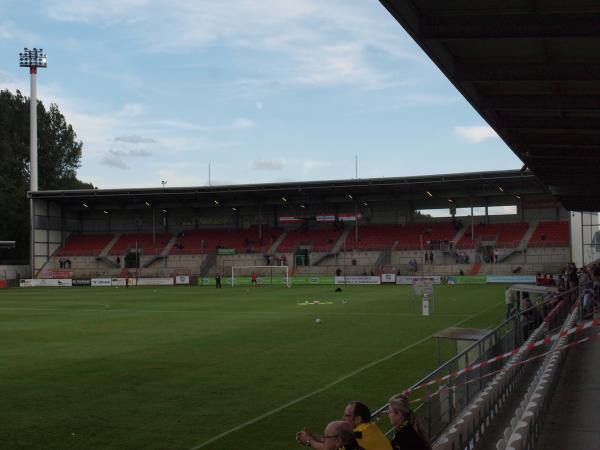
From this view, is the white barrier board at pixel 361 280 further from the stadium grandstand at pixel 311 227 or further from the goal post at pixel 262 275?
the goal post at pixel 262 275

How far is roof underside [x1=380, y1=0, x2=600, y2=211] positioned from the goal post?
52.6m

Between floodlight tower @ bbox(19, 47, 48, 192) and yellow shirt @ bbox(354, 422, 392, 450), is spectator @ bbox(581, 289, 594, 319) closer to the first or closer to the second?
yellow shirt @ bbox(354, 422, 392, 450)

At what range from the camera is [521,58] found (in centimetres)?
1041

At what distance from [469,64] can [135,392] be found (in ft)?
30.7

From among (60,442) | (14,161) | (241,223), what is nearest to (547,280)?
(60,442)

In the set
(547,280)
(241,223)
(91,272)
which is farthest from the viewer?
(241,223)

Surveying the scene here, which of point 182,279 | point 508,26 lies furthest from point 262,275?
point 508,26

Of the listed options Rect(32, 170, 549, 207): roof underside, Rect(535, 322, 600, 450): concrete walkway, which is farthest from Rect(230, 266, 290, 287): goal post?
Rect(535, 322, 600, 450): concrete walkway

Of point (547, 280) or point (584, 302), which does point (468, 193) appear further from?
point (584, 302)

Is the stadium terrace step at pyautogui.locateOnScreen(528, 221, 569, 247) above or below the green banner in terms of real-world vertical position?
above

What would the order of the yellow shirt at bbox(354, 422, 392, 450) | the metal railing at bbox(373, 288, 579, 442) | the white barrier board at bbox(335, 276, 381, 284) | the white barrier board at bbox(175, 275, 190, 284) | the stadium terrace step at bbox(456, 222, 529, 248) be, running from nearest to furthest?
the yellow shirt at bbox(354, 422, 392, 450)
the metal railing at bbox(373, 288, 579, 442)
the white barrier board at bbox(335, 276, 381, 284)
the stadium terrace step at bbox(456, 222, 529, 248)
the white barrier board at bbox(175, 275, 190, 284)

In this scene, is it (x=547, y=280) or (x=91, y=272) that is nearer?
(x=547, y=280)

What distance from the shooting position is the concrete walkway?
905cm

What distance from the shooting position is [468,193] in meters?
74.5
